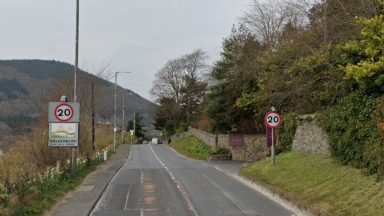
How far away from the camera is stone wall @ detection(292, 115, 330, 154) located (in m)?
21.1

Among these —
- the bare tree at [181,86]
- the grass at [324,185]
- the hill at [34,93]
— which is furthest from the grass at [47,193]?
→ the bare tree at [181,86]

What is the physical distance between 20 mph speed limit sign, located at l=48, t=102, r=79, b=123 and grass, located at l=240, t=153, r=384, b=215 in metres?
8.08

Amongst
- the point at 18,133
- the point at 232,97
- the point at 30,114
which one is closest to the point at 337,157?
the point at 18,133

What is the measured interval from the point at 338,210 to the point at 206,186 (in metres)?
9.46

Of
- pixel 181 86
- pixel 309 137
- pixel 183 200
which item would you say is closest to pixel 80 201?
pixel 183 200

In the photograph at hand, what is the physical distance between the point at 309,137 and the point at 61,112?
11.1 meters

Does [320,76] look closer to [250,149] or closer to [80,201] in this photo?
[80,201]

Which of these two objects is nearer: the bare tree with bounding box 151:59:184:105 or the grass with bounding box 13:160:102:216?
the grass with bounding box 13:160:102:216

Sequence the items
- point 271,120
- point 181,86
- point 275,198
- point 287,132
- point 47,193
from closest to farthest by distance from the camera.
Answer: point 47,193, point 275,198, point 271,120, point 287,132, point 181,86

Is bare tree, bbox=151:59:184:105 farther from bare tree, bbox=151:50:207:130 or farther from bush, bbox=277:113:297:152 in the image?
bush, bbox=277:113:297:152

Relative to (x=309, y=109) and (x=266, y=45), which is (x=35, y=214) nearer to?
(x=309, y=109)

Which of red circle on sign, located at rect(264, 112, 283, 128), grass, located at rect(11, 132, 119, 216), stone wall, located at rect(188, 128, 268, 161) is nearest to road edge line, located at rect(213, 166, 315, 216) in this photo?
red circle on sign, located at rect(264, 112, 283, 128)

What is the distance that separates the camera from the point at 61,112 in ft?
69.3

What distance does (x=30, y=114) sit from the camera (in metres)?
37.2
